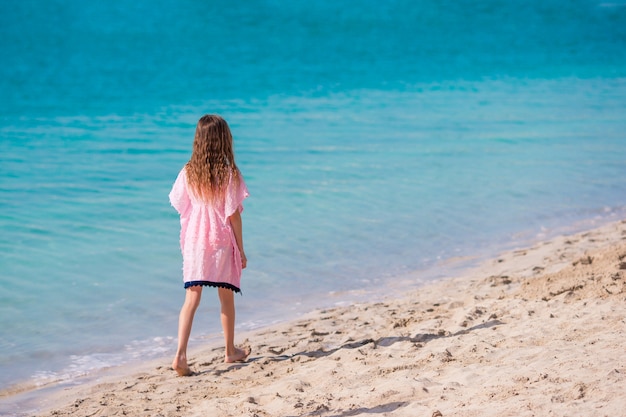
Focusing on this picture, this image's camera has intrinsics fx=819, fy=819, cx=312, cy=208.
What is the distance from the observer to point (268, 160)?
13516 mm

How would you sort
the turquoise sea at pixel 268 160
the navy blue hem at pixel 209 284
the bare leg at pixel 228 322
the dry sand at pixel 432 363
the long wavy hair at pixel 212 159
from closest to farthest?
the dry sand at pixel 432 363 → the long wavy hair at pixel 212 159 → the navy blue hem at pixel 209 284 → the bare leg at pixel 228 322 → the turquoise sea at pixel 268 160

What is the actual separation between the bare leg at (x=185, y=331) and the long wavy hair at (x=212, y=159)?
0.61 metres

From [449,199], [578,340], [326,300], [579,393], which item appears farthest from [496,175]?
[579,393]

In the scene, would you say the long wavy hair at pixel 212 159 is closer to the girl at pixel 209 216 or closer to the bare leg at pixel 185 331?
the girl at pixel 209 216

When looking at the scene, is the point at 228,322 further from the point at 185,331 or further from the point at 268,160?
the point at 268,160

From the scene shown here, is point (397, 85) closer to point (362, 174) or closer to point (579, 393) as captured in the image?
point (362, 174)

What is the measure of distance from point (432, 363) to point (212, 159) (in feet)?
5.82

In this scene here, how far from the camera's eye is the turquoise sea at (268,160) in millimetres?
6859

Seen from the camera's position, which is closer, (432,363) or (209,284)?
(432,363)

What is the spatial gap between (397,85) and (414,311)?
64.8ft

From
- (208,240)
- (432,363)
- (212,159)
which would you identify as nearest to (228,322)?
(208,240)

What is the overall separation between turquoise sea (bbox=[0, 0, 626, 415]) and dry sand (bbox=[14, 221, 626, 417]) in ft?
2.11

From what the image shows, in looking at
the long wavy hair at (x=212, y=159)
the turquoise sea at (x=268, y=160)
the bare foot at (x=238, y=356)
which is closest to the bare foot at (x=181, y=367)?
the bare foot at (x=238, y=356)

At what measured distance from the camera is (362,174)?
12.2 m
